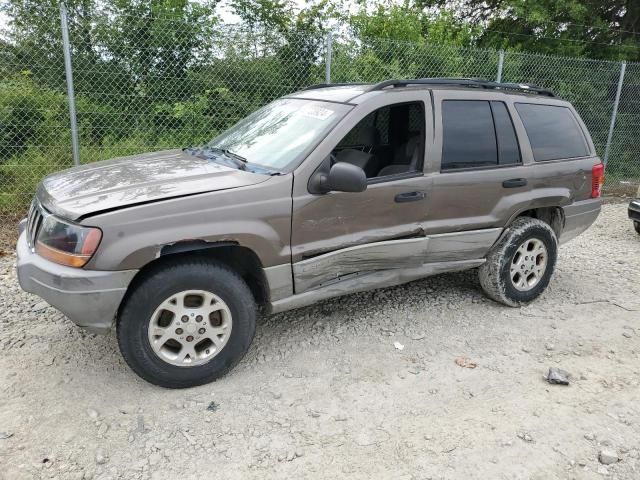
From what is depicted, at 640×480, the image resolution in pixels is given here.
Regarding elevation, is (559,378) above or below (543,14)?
below

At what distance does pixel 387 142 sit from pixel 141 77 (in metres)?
3.75

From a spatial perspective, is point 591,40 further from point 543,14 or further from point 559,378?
point 559,378

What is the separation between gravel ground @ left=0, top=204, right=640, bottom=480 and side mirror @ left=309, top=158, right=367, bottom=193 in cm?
122

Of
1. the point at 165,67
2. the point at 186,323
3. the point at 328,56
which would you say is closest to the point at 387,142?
the point at 186,323

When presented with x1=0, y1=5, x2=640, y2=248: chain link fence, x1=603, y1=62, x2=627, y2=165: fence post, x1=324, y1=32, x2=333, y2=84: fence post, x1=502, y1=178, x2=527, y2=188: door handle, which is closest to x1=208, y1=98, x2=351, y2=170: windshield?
x1=502, y1=178, x2=527, y2=188: door handle

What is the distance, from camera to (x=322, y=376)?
3.42m

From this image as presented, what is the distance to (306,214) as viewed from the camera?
10.9 feet

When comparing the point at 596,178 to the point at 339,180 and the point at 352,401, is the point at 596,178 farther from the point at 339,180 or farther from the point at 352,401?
the point at 352,401

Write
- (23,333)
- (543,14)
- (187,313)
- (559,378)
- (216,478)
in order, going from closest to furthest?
(216,478) < (187,313) < (559,378) < (23,333) < (543,14)

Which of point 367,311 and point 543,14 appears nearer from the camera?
point 367,311

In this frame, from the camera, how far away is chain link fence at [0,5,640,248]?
19.5ft

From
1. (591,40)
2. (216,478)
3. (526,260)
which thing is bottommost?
(216,478)

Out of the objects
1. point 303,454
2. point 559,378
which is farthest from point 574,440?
point 303,454

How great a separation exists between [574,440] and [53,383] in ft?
10.2
